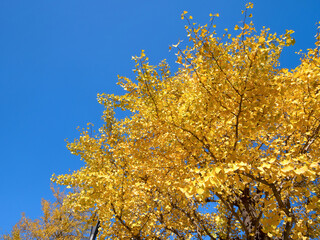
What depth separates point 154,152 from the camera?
439cm

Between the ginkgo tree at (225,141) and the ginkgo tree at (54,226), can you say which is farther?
the ginkgo tree at (54,226)

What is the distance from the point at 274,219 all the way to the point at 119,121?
548 cm

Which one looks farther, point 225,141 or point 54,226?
point 54,226

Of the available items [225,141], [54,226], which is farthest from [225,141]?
[54,226]

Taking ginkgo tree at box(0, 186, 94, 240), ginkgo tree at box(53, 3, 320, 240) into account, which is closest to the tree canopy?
ginkgo tree at box(53, 3, 320, 240)

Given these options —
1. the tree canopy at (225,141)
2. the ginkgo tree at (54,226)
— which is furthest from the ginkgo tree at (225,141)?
the ginkgo tree at (54,226)

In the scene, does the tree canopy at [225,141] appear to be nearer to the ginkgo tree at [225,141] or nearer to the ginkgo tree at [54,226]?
the ginkgo tree at [225,141]

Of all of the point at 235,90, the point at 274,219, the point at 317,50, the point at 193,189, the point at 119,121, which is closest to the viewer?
the point at 193,189

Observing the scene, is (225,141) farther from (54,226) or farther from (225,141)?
(54,226)

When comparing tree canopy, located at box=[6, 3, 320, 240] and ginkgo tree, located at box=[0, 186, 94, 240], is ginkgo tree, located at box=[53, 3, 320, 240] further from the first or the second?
ginkgo tree, located at box=[0, 186, 94, 240]

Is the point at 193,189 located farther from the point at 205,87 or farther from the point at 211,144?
the point at 205,87

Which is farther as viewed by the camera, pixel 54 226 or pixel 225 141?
pixel 54 226

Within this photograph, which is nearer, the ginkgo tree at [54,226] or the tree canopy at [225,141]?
the tree canopy at [225,141]

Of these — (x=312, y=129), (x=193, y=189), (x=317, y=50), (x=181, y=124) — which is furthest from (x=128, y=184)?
(x=317, y=50)
